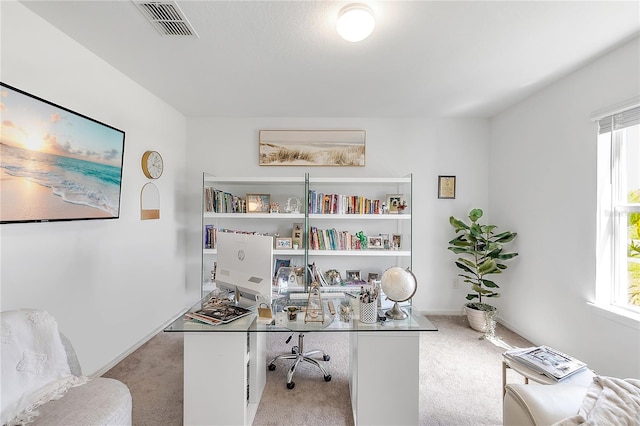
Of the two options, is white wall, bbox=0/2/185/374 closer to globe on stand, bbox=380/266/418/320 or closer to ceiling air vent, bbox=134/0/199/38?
ceiling air vent, bbox=134/0/199/38

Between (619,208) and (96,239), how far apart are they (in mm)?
4033

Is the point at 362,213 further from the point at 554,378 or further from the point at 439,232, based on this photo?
the point at 554,378

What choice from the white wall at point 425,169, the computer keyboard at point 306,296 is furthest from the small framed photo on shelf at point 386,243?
the computer keyboard at point 306,296

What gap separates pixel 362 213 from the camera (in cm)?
321

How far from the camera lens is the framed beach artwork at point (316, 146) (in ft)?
11.3

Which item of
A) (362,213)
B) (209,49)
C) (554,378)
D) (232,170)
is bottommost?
(554,378)

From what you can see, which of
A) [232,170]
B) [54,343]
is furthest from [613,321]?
[232,170]

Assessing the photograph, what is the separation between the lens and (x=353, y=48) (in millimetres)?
1956

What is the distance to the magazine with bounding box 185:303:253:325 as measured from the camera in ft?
5.13

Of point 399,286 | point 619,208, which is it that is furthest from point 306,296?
point 619,208

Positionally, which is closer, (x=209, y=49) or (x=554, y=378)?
(x=554, y=378)

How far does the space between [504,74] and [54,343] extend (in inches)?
141

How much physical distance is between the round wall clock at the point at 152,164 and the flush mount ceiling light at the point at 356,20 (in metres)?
2.22

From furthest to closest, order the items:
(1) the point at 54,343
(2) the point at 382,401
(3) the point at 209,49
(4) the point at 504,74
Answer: (4) the point at 504,74 → (3) the point at 209,49 → (2) the point at 382,401 → (1) the point at 54,343
